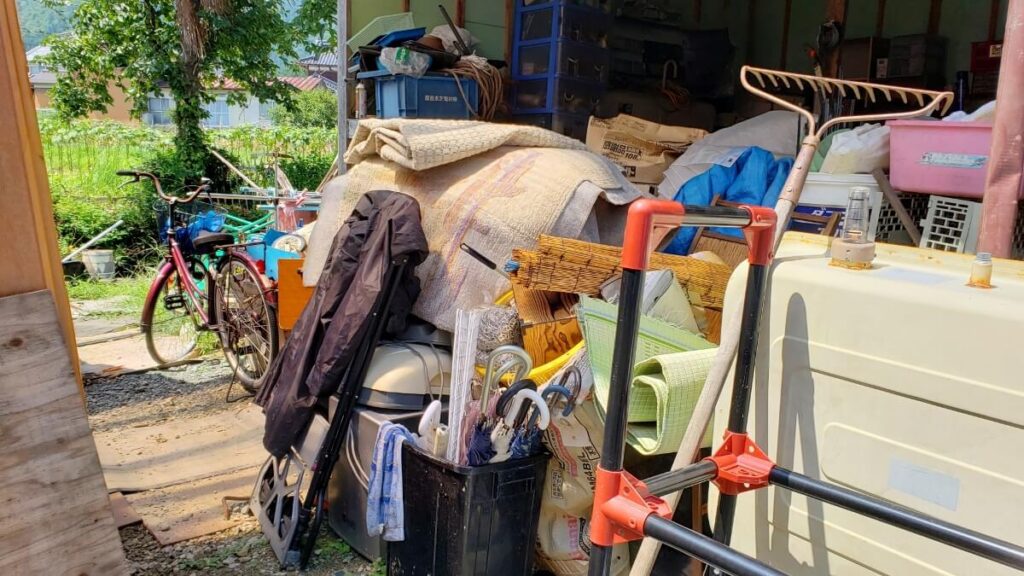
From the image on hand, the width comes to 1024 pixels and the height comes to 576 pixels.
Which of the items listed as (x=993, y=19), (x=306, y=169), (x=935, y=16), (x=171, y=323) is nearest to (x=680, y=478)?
(x=171, y=323)

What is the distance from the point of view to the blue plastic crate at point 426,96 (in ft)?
16.8

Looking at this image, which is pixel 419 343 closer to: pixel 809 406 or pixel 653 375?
pixel 653 375

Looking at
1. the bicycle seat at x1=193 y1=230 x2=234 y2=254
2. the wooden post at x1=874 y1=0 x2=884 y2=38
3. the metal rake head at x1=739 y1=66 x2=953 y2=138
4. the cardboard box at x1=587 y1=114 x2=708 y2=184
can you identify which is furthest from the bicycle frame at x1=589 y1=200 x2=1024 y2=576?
the wooden post at x1=874 y1=0 x2=884 y2=38

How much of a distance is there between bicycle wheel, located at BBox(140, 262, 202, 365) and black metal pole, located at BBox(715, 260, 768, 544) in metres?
4.42

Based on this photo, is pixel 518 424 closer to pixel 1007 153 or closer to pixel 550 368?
pixel 550 368

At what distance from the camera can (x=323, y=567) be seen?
2904 mm

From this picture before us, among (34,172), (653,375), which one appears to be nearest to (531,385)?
(653,375)

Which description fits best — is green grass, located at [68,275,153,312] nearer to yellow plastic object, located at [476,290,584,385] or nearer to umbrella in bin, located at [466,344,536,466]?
yellow plastic object, located at [476,290,584,385]

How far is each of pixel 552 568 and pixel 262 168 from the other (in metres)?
11.2

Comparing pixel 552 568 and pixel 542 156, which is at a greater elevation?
pixel 542 156

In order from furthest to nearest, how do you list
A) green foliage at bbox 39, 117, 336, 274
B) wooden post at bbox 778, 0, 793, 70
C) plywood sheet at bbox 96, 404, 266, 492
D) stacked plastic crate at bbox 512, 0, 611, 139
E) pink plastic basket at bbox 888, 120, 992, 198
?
green foliage at bbox 39, 117, 336, 274, wooden post at bbox 778, 0, 793, 70, stacked plastic crate at bbox 512, 0, 611, 139, plywood sheet at bbox 96, 404, 266, 492, pink plastic basket at bbox 888, 120, 992, 198

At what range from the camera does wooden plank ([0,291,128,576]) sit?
1.89 m

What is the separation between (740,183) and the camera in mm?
4059

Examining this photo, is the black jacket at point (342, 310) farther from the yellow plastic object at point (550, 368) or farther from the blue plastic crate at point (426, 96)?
the blue plastic crate at point (426, 96)
